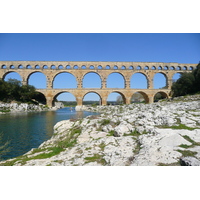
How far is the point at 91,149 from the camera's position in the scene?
369 cm

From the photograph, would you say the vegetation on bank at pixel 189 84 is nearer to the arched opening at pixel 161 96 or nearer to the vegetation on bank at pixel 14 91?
the arched opening at pixel 161 96

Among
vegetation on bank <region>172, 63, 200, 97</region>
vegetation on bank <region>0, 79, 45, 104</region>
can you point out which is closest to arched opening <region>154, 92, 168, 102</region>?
vegetation on bank <region>172, 63, 200, 97</region>

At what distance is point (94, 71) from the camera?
33750mm

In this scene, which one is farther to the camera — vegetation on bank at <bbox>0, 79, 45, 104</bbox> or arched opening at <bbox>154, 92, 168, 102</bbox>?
arched opening at <bbox>154, 92, 168, 102</bbox>

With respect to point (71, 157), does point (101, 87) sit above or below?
above

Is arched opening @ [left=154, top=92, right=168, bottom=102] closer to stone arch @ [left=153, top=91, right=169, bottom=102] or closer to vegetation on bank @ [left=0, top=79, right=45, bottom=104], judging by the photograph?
stone arch @ [left=153, top=91, right=169, bottom=102]

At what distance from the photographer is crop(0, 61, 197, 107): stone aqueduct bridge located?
32.2 metres

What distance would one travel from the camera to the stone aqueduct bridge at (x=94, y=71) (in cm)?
3222

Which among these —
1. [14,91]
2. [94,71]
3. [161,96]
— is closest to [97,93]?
[94,71]

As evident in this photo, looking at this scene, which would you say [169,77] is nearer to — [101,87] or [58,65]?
[101,87]

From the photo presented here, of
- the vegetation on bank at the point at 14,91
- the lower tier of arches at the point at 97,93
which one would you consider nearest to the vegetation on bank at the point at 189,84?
the lower tier of arches at the point at 97,93

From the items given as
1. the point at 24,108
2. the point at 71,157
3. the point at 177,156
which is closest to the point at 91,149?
the point at 71,157

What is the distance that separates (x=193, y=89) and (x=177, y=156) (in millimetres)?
26582

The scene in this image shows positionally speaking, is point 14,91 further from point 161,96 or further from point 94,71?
point 161,96
